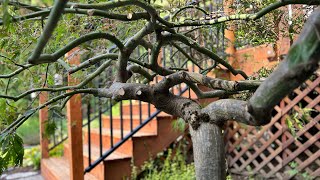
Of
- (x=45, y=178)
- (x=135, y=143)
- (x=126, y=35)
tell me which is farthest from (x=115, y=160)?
(x=126, y=35)

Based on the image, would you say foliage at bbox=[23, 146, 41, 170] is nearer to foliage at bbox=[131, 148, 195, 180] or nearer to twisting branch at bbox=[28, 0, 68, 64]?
foliage at bbox=[131, 148, 195, 180]

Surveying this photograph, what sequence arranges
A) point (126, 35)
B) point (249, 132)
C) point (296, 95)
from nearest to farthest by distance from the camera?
point (126, 35)
point (296, 95)
point (249, 132)

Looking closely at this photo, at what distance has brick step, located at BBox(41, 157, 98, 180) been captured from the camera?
11.1 ft

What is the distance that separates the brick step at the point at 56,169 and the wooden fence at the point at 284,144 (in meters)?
1.87

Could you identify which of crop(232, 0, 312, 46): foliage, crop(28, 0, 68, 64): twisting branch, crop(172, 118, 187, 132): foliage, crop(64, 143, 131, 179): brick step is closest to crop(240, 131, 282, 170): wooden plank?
crop(64, 143, 131, 179): brick step

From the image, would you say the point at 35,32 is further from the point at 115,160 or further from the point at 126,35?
the point at 115,160

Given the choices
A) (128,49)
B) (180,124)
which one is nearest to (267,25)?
(128,49)

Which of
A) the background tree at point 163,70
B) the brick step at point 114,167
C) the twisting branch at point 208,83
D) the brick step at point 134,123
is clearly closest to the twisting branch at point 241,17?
the background tree at point 163,70

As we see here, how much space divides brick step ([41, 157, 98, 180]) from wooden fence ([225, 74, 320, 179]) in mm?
1865

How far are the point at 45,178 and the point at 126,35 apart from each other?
2.86m

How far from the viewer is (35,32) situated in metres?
1.71

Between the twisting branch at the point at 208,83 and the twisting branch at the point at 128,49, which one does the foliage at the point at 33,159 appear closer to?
the twisting branch at the point at 128,49

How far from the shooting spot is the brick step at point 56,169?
3.37 meters

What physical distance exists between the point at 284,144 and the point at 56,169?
2.58 m
